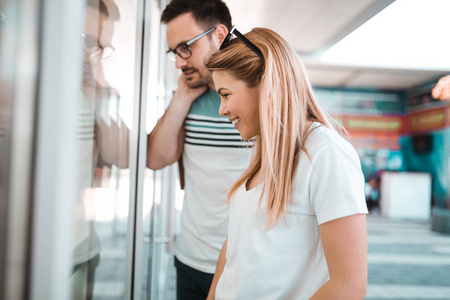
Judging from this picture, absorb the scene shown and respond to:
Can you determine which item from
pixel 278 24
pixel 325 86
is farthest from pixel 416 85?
pixel 278 24

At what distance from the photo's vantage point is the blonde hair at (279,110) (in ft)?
2.75

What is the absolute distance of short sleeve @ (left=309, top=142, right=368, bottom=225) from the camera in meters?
0.73

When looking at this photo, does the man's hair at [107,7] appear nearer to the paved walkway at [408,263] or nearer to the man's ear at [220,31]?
the man's ear at [220,31]

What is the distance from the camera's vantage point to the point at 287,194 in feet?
2.70

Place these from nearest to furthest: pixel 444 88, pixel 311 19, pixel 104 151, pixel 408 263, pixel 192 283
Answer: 1. pixel 104 151
2. pixel 192 283
3. pixel 408 263
4. pixel 311 19
5. pixel 444 88

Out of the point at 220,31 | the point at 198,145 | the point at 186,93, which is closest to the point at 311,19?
the point at 220,31

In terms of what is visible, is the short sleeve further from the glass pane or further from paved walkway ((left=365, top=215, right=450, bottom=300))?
paved walkway ((left=365, top=215, right=450, bottom=300))

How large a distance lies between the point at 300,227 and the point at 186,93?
787mm

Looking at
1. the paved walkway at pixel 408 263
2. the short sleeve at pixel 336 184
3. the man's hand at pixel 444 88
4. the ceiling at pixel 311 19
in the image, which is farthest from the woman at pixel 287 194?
the man's hand at pixel 444 88

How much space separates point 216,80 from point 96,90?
12.4 inches

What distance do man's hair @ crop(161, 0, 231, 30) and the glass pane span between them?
17 cm

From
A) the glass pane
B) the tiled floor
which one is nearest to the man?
the glass pane

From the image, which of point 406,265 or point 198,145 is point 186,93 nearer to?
point 198,145

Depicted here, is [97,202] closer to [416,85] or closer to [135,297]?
[135,297]
